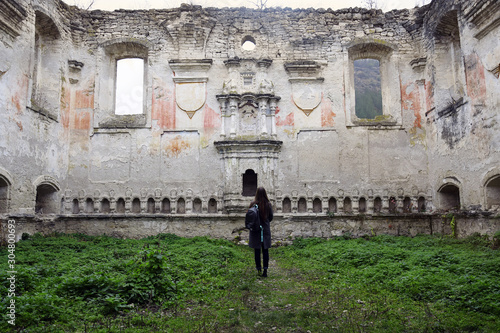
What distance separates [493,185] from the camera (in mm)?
9000

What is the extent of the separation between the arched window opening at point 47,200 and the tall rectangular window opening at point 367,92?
20.8m

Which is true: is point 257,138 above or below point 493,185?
above

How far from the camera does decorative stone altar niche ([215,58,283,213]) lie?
1178 centimetres

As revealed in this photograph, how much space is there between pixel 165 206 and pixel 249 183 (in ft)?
9.26

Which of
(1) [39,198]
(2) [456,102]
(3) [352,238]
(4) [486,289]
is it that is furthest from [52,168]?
(2) [456,102]

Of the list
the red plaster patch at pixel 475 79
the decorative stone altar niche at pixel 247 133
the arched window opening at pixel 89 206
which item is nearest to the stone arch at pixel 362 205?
the decorative stone altar niche at pixel 247 133

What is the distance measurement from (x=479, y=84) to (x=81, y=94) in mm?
11833

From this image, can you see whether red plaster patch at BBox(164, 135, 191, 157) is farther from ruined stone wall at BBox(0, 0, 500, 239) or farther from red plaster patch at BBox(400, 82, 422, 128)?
red plaster patch at BBox(400, 82, 422, 128)

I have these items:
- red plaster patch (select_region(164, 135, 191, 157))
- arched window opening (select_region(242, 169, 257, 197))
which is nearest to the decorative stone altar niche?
Result: arched window opening (select_region(242, 169, 257, 197))

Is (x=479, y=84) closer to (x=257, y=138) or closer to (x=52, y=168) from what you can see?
(x=257, y=138)

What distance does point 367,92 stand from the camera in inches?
1116

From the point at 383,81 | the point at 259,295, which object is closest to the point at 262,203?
the point at 259,295

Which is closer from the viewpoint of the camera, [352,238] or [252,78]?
[352,238]

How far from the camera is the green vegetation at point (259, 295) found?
3682 mm
